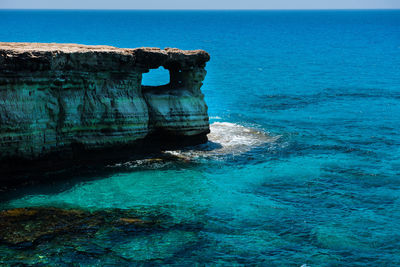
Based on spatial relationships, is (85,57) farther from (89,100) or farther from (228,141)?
(228,141)

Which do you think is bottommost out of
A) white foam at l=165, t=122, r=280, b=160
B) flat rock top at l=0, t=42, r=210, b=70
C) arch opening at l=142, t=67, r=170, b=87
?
white foam at l=165, t=122, r=280, b=160

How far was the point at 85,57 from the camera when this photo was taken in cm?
2264

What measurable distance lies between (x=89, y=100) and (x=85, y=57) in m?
1.97

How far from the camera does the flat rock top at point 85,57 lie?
67.6 feet

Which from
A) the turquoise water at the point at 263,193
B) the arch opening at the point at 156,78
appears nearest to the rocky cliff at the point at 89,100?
the turquoise water at the point at 263,193

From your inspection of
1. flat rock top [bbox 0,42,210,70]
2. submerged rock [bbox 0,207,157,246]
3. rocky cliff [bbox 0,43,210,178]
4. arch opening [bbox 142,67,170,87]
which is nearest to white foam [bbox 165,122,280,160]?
rocky cliff [bbox 0,43,210,178]

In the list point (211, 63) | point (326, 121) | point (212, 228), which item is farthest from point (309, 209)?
point (211, 63)

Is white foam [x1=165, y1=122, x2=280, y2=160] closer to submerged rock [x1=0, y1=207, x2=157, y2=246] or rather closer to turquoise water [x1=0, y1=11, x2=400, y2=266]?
turquoise water [x1=0, y1=11, x2=400, y2=266]

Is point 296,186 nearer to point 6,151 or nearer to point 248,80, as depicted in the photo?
point 6,151

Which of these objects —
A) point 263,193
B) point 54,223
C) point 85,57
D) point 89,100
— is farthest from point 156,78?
point 54,223

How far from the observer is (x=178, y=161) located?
25.5 meters

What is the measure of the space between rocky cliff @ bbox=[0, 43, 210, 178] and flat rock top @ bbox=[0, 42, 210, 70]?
0.04m

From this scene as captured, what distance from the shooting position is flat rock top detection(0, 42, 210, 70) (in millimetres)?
20609

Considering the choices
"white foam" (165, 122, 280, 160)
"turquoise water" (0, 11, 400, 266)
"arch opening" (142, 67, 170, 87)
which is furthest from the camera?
"arch opening" (142, 67, 170, 87)
